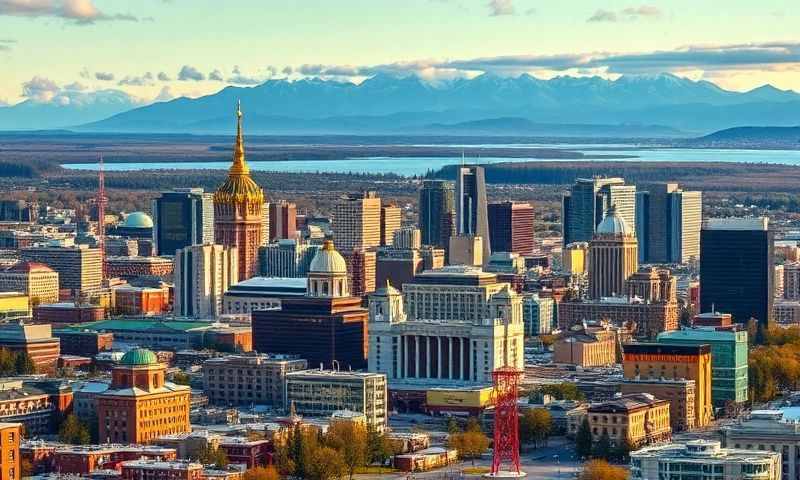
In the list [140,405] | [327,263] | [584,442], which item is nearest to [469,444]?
[584,442]

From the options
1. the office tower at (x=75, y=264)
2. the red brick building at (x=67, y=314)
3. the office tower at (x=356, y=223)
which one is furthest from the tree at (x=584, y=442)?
the office tower at (x=356, y=223)

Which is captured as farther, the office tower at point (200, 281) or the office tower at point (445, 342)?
the office tower at point (200, 281)

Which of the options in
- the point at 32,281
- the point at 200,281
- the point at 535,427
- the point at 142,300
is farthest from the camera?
the point at 32,281

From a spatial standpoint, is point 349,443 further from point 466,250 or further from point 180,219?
point 180,219

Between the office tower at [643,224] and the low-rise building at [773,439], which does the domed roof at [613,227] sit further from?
the low-rise building at [773,439]

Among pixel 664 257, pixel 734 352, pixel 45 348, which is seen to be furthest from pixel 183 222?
pixel 734 352
